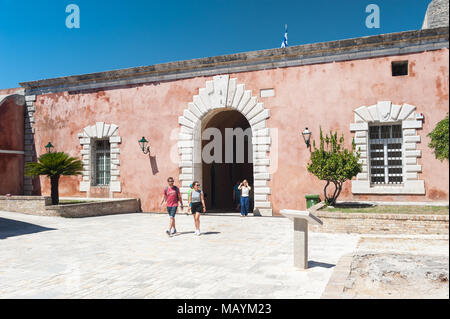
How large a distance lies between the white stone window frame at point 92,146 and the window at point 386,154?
378 inches

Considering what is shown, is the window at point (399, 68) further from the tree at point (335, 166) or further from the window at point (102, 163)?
the window at point (102, 163)

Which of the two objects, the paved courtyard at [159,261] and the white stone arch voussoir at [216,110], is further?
the white stone arch voussoir at [216,110]

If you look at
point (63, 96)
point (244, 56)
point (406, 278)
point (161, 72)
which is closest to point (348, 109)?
point (244, 56)

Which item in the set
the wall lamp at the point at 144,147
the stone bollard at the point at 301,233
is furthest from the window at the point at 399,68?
the wall lamp at the point at 144,147

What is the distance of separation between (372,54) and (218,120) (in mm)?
6759

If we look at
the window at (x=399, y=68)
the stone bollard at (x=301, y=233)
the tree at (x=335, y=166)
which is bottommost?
the stone bollard at (x=301, y=233)

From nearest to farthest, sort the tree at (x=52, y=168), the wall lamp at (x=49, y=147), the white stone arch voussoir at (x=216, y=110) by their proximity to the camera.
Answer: the tree at (x=52, y=168) → the white stone arch voussoir at (x=216, y=110) → the wall lamp at (x=49, y=147)

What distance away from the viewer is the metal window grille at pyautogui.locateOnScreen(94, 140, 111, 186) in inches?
654

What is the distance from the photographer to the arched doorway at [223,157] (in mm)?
16047

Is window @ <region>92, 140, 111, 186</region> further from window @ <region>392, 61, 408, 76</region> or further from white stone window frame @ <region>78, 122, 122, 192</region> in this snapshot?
window @ <region>392, 61, 408, 76</region>

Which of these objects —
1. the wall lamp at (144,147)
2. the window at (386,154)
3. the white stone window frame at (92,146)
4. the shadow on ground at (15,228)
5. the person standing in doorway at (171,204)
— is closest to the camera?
the person standing in doorway at (171,204)

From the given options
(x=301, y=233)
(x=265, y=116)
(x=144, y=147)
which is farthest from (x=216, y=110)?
(x=301, y=233)

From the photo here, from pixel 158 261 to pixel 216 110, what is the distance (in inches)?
346

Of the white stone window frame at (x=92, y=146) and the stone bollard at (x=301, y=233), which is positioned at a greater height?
the white stone window frame at (x=92, y=146)
